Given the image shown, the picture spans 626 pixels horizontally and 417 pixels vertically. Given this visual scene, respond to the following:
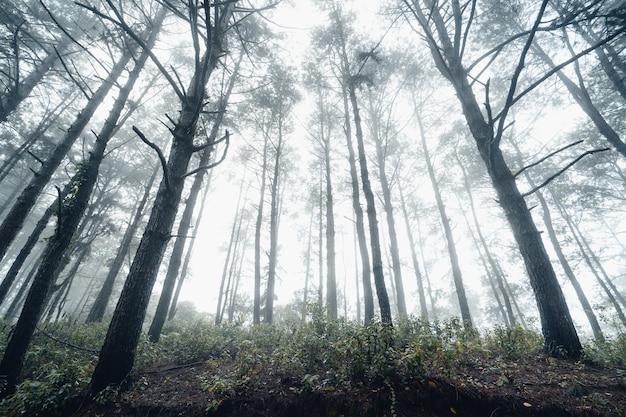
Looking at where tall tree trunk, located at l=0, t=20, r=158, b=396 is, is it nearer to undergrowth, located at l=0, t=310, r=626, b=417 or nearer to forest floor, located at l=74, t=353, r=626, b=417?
undergrowth, located at l=0, t=310, r=626, b=417

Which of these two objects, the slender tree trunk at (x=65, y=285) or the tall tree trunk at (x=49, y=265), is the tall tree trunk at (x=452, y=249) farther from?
the slender tree trunk at (x=65, y=285)

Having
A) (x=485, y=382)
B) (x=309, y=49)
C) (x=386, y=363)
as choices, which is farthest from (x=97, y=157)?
(x=309, y=49)

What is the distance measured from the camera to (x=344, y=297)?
1056 inches

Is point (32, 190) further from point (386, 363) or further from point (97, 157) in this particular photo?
point (386, 363)

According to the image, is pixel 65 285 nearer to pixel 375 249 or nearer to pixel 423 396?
pixel 375 249

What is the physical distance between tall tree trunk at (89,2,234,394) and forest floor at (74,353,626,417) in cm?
41

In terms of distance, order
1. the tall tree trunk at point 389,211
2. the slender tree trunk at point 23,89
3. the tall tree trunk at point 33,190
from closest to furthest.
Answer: the tall tree trunk at point 33,190
the slender tree trunk at point 23,89
the tall tree trunk at point 389,211

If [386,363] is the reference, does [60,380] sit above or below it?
below

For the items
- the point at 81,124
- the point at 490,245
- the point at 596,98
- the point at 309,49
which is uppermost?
the point at 309,49

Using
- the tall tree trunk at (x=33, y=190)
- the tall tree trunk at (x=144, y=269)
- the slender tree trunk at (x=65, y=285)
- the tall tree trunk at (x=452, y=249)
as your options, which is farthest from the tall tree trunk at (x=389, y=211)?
the slender tree trunk at (x=65, y=285)

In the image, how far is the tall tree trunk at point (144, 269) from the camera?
309 centimetres

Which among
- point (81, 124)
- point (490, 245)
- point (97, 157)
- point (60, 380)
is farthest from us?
point (490, 245)

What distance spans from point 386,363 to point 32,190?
8622mm

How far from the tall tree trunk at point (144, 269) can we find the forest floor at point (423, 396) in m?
0.41
